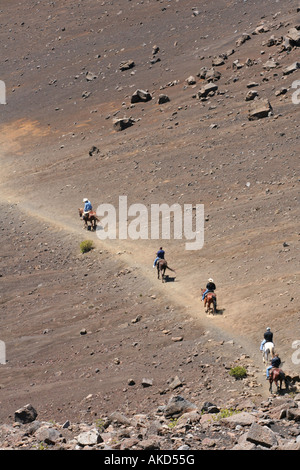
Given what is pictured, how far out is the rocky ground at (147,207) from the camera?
2912 cm

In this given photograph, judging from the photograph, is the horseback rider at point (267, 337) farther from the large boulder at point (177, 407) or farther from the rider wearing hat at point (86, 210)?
the rider wearing hat at point (86, 210)

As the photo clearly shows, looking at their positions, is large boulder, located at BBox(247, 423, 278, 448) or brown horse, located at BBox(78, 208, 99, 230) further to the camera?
brown horse, located at BBox(78, 208, 99, 230)

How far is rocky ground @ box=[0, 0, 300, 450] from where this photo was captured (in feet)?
95.6

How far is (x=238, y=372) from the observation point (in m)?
28.7

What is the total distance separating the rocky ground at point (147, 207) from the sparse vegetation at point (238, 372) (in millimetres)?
225

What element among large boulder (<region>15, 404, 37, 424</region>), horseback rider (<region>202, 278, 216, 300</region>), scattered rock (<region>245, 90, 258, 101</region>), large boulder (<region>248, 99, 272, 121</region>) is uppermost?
scattered rock (<region>245, 90, 258, 101</region>)

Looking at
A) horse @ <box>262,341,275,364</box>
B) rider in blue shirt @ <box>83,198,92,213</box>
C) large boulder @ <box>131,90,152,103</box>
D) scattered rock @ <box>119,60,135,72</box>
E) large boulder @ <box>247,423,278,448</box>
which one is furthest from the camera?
scattered rock @ <box>119,60,135,72</box>

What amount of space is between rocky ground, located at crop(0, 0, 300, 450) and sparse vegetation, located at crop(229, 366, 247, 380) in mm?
225

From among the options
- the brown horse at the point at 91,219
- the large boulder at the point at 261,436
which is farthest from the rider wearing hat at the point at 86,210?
the large boulder at the point at 261,436

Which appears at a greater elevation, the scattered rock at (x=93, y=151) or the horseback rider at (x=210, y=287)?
the scattered rock at (x=93, y=151)

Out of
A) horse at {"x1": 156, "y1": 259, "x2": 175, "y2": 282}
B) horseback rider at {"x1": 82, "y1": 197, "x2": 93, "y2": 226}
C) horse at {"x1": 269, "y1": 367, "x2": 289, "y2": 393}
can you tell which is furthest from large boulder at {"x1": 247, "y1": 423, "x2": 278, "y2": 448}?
horseback rider at {"x1": 82, "y1": 197, "x2": 93, "y2": 226}

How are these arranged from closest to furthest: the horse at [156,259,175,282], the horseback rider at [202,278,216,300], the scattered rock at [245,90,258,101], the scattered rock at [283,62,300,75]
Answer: the horseback rider at [202,278,216,300] → the horse at [156,259,175,282] → the scattered rock at [245,90,258,101] → the scattered rock at [283,62,300,75]

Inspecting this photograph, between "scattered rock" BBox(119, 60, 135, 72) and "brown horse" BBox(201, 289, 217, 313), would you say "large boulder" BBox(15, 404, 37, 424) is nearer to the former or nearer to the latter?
"brown horse" BBox(201, 289, 217, 313)

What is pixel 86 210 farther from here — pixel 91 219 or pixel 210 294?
pixel 210 294
